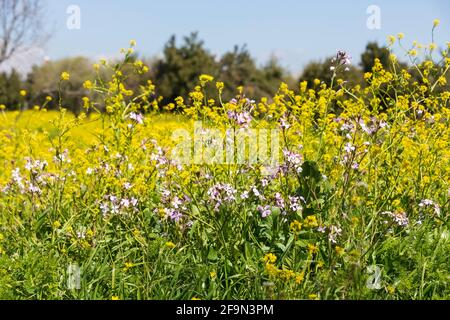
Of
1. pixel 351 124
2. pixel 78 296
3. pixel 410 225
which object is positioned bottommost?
pixel 78 296

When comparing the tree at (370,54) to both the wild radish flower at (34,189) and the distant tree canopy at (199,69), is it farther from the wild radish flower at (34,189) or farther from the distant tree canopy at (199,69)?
the wild radish flower at (34,189)

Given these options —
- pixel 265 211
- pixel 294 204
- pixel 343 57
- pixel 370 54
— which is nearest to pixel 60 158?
pixel 265 211


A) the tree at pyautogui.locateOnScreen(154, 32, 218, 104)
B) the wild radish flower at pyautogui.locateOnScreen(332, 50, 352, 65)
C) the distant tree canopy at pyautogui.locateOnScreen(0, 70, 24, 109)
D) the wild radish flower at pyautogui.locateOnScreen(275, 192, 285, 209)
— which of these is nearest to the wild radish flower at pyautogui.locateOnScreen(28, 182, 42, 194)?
the wild radish flower at pyautogui.locateOnScreen(275, 192, 285, 209)

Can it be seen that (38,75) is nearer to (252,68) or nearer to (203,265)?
(252,68)

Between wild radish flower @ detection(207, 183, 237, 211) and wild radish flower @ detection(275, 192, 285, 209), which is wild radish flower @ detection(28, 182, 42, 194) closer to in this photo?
wild radish flower @ detection(207, 183, 237, 211)

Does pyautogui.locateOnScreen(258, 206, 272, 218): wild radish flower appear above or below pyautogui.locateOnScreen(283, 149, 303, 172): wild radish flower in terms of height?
below

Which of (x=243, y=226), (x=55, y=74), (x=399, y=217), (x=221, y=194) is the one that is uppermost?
(x=55, y=74)

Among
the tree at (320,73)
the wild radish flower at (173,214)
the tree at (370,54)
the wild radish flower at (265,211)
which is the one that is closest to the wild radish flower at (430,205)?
the wild radish flower at (265,211)

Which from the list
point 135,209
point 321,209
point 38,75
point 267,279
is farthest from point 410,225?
point 38,75

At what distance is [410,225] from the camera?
361 centimetres

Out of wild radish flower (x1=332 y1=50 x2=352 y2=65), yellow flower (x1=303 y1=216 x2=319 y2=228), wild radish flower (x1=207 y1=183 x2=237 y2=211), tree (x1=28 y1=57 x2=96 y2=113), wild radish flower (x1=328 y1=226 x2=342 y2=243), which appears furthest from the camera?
tree (x1=28 y1=57 x2=96 y2=113)

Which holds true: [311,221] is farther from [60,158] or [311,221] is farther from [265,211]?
[60,158]

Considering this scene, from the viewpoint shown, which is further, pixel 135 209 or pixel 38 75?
pixel 38 75

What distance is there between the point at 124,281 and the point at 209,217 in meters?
0.60
